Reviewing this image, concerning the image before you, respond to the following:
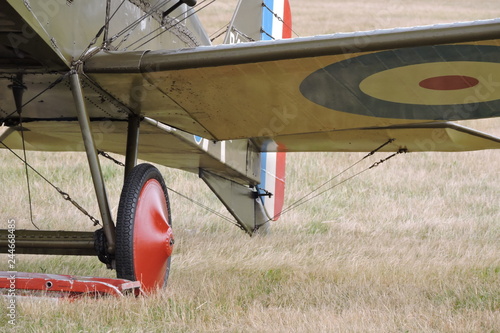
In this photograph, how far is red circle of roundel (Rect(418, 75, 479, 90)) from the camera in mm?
4016

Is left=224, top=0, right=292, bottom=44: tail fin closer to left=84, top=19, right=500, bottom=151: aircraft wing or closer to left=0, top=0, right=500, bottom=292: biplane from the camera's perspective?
left=0, top=0, right=500, bottom=292: biplane

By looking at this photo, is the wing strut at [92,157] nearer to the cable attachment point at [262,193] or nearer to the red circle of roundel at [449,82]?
the red circle of roundel at [449,82]

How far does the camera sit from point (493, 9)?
32.6m

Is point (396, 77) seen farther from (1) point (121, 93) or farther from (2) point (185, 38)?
(2) point (185, 38)

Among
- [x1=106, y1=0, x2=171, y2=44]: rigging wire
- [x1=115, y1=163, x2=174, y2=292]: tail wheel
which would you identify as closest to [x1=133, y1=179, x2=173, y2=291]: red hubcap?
[x1=115, y1=163, x2=174, y2=292]: tail wheel

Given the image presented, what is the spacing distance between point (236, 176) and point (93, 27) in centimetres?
330

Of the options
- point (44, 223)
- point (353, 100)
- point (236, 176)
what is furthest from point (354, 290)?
point (44, 223)

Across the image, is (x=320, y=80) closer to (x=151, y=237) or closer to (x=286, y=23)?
(x=151, y=237)

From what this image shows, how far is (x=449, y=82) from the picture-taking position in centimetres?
407

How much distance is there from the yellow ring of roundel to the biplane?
1cm

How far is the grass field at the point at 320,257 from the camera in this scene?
3.50 meters

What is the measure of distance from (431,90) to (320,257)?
236cm

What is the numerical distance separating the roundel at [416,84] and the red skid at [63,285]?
164 centimetres

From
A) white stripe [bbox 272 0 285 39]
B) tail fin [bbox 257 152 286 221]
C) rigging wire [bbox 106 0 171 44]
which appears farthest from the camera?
tail fin [bbox 257 152 286 221]
